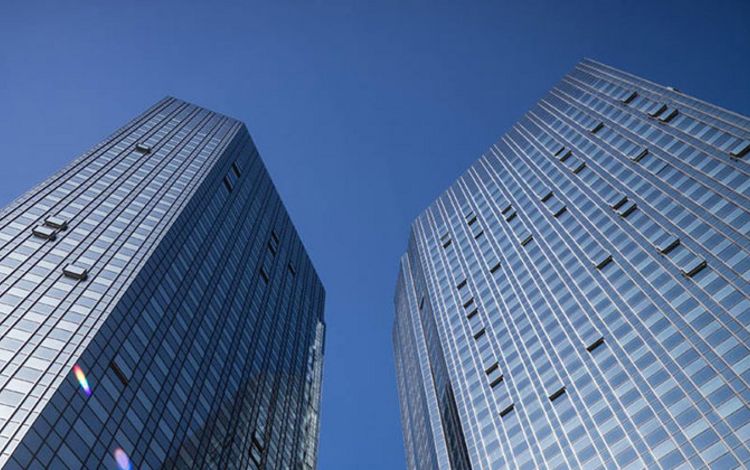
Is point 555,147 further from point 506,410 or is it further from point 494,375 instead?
point 506,410

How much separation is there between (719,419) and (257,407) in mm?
52852

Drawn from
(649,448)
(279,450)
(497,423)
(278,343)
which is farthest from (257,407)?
(649,448)

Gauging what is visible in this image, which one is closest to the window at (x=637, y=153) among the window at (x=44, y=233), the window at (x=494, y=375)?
the window at (x=494, y=375)

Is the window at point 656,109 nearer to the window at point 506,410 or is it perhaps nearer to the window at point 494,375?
the window at point 494,375

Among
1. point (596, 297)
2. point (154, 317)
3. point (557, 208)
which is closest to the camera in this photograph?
point (154, 317)

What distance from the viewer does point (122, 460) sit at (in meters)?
51.5

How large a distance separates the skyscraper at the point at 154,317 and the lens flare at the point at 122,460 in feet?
0.44

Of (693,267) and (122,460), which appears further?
(693,267)

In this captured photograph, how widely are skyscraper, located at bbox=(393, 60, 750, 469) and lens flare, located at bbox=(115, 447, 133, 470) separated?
4011 centimetres

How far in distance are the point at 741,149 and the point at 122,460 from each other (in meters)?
74.3

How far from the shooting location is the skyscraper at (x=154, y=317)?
50094 mm

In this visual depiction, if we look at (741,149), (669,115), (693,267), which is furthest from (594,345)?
(669,115)

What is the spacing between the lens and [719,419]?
56.5 m

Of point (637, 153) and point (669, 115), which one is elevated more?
point (669, 115)
